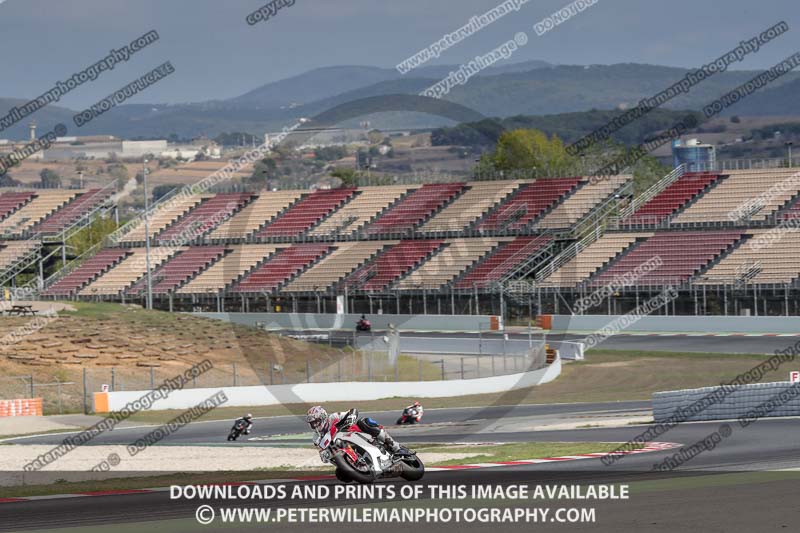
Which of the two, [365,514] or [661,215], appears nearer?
[365,514]

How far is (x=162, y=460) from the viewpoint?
27.0 metres

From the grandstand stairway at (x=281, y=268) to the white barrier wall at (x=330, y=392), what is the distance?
94.6 ft

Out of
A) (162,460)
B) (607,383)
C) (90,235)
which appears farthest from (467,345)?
(90,235)

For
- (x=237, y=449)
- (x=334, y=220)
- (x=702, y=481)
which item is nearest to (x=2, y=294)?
(x=334, y=220)

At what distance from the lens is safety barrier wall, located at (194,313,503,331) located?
217ft

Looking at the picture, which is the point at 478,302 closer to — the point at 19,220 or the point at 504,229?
the point at 504,229

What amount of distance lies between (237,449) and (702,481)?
Answer: 1291 centimetres

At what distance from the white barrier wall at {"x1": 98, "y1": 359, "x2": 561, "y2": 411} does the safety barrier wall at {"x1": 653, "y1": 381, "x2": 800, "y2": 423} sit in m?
15.4

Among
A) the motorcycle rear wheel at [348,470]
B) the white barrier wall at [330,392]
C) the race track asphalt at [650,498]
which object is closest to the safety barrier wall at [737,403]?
the race track asphalt at [650,498]

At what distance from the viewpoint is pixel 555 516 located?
16531 millimetres

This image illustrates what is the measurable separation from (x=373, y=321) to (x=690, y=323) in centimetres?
1803

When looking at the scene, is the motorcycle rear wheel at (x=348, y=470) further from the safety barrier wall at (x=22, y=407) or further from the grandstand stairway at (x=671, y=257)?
the grandstand stairway at (x=671, y=257)

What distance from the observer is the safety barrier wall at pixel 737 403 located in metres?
30.9

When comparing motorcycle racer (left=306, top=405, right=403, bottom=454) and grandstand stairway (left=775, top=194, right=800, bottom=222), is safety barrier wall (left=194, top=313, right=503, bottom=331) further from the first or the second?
motorcycle racer (left=306, top=405, right=403, bottom=454)
